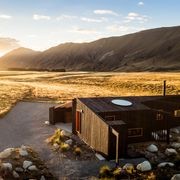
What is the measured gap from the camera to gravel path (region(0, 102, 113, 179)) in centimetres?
2630

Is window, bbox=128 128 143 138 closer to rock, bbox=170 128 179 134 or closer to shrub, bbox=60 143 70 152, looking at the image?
rock, bbox=170 128 179 134

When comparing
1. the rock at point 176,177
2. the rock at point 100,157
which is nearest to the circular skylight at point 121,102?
the rock at point 100,157

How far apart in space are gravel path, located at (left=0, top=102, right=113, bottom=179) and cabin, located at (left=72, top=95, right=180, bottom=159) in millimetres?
2532

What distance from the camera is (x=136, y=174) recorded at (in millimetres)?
25438

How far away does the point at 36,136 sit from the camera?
119 ft

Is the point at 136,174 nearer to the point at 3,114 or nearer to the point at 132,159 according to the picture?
the point at 132,159

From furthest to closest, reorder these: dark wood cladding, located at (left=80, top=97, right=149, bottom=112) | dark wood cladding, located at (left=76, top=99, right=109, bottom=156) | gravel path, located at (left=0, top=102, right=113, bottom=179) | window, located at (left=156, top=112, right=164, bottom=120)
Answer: window, located at (left=156, top=112, right=164, bottom=120), dark wood cladding, located at (left=80, top=97, right=149, bottom=112), dark wood cladding, located at (left=76, top=99, right=109, bottom=156), gravel path, located at (left=0, top=102, right=113, bottom=179)

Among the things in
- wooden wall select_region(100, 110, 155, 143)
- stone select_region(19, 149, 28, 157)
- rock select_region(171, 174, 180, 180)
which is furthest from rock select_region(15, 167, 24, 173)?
rock select_region(171, 174, 180, 180)

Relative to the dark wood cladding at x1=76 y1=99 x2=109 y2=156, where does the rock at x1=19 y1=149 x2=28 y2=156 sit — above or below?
below

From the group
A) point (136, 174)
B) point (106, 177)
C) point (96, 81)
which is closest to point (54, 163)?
point (106, 177)

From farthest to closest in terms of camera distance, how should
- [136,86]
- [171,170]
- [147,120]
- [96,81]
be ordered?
[96,81] → [136,86] → [147,120] → [171,170]

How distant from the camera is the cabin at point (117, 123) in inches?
1142

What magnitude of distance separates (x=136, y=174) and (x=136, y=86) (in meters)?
62.2

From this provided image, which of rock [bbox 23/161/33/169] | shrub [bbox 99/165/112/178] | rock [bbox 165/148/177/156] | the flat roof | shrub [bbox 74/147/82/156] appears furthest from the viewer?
the flat roof
